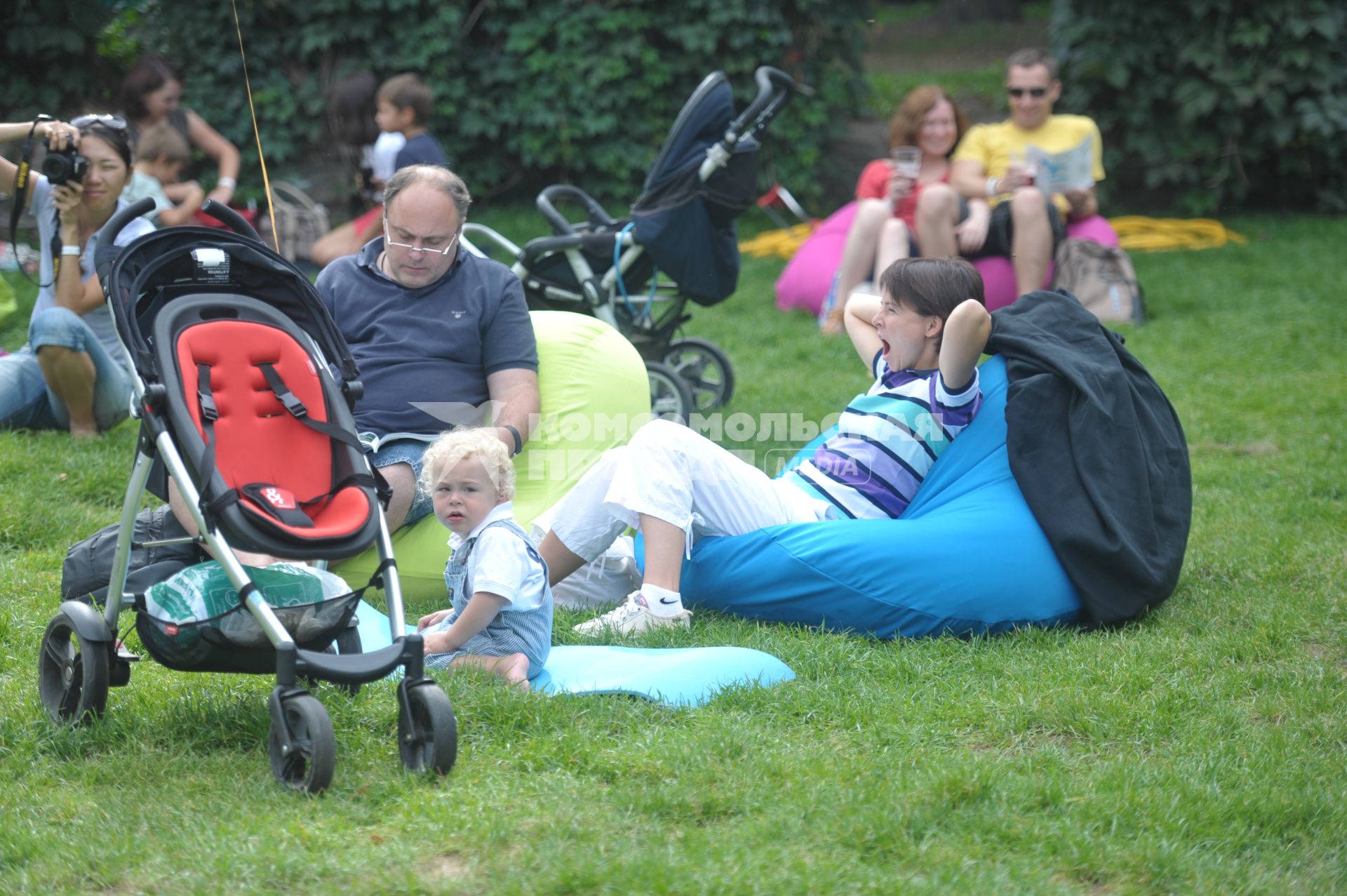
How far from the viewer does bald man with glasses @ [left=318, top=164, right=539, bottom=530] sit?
4.12m

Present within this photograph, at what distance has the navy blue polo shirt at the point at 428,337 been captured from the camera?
4184mm

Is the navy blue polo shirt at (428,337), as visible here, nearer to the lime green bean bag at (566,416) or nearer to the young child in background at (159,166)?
the lime green bean bag at (566,416)

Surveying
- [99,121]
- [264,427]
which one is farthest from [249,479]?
[99,121]

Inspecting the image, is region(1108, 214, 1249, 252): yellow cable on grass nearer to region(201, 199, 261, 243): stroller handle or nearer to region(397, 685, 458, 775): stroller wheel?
region(201, 199, 261, 243): stroller handle

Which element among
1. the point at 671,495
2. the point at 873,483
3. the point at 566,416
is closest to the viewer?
the point at 671,495

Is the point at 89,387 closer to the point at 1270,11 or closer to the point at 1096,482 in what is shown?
the point at 1096,482

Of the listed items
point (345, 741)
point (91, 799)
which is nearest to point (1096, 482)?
point (345, 741)

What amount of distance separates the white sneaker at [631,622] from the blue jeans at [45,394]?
2739 mm

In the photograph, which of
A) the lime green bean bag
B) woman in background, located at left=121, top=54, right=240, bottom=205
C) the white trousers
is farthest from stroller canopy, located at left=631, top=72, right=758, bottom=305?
woman in background, located at left=121, top=54, right=240, bottom=205

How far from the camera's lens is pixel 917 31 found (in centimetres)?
1557

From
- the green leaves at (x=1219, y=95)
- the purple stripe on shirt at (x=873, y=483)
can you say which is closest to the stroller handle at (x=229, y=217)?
the purple stripe on shirt at (x=873, y=483)

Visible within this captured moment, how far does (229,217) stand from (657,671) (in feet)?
5.11

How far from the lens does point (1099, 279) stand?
7680 mm

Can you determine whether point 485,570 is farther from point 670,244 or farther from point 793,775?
point 670,244
